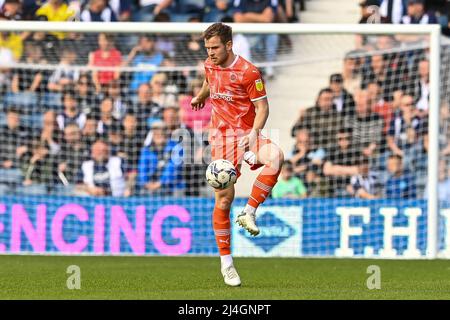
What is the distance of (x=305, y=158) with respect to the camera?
17.3 meters

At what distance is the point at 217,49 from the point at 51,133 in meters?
8.17

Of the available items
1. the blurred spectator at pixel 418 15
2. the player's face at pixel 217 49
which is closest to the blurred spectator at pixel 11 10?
the blurred spectator at pixel 418 15

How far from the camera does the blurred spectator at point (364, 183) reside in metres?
17.0

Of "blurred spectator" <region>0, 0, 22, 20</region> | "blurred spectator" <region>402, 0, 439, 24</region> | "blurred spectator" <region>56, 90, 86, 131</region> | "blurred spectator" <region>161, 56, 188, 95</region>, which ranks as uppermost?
"blurred spectator" <region>0, 0, 22, 20</region>

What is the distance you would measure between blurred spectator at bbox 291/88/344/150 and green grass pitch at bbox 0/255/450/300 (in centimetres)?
255

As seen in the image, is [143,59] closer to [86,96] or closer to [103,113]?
[86,96]

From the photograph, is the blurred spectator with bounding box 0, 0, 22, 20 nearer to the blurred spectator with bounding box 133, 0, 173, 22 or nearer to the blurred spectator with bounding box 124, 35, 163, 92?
the blurred spectator with bounding box 133, 0, 173, 22

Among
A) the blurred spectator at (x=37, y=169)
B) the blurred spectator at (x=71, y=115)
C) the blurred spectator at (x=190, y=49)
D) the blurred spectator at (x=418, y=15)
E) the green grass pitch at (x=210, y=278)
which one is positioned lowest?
the green grass pitch at (x=210, y=278)

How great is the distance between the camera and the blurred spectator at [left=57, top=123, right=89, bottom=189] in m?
17.7

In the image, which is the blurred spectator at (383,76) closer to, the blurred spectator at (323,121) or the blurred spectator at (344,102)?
the blurred spectator at (344,102)

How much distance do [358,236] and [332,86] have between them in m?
2.66

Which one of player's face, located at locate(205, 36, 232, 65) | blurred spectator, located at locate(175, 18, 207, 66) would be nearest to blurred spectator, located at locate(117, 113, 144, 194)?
blurred spectator, located at locate(175, 18, 207, 66)

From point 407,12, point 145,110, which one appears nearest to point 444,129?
point 407,12

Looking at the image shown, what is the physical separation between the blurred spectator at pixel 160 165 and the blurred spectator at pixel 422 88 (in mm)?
3734
